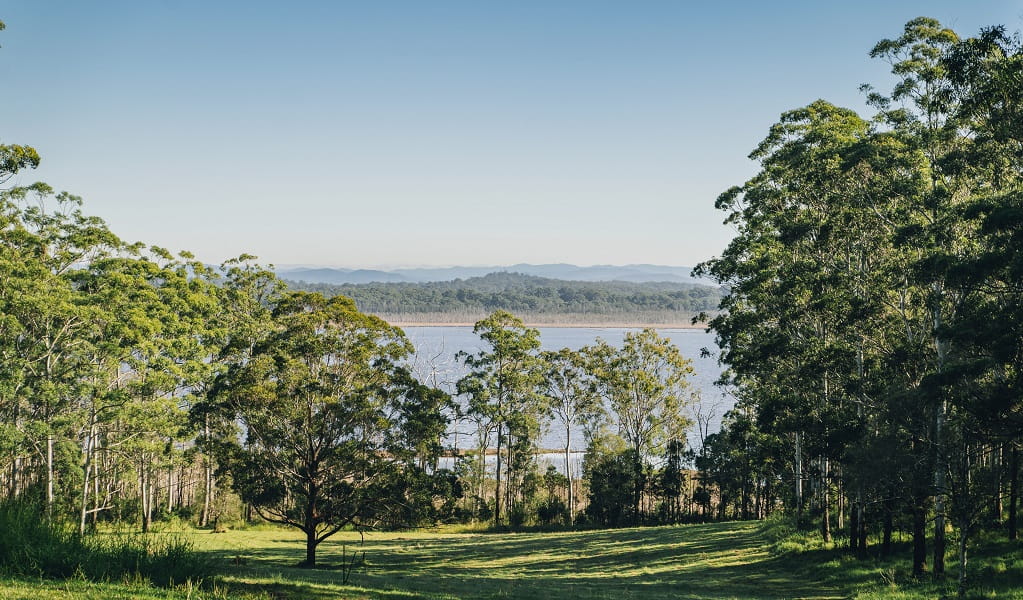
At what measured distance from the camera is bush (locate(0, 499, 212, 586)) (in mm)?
9273

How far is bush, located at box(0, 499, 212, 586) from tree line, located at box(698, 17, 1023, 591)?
48.4ft

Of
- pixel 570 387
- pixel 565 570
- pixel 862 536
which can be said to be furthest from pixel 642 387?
pixel 862 536

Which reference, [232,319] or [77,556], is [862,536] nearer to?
[77,556]

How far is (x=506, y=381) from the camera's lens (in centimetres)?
4528

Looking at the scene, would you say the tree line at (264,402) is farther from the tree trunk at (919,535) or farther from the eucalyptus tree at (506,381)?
the tree trunk at (919,535)

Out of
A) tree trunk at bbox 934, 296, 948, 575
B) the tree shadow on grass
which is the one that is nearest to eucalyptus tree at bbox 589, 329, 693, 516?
the tree shadow on grass

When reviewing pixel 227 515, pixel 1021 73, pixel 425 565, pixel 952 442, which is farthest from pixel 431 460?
pixel 227 515

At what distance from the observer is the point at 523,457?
4753 centimetres

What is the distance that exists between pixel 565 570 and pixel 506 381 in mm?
19613

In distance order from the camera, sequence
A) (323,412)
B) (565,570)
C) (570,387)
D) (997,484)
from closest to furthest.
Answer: (997,484), (323,412), (565,570), (570,387)

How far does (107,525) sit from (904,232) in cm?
4004

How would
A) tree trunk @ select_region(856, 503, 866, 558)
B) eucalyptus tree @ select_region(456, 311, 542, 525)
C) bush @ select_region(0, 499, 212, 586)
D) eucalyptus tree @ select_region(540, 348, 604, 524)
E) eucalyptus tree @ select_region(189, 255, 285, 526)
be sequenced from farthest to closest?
eucalyptus tree @ select_region(540, 348, 604, 524), eucalyptus tree @ select_region(456, 311, 542, 525), eucalyptus tree @ select_region(189, 255, 285, 526), tree trunk @ select_region(856, 503, 866, 558), bush @ select_region(0, 499, 212, 586)

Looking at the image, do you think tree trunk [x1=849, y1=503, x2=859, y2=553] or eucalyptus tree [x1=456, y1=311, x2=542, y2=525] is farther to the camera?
eucalyptus tree [x1=456, y1=311, x2=542, y2=525]

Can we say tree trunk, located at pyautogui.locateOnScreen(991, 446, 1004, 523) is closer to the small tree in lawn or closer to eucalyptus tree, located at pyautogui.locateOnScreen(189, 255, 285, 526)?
the small tree in lawn
